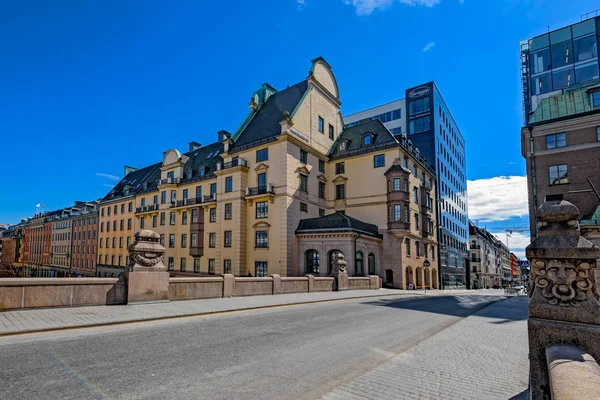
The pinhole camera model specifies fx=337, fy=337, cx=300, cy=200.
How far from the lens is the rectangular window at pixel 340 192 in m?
40.1

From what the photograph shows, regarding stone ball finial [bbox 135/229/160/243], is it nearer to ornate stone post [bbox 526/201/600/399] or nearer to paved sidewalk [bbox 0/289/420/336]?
paved sidewalk [bbox 0/289/420/336]

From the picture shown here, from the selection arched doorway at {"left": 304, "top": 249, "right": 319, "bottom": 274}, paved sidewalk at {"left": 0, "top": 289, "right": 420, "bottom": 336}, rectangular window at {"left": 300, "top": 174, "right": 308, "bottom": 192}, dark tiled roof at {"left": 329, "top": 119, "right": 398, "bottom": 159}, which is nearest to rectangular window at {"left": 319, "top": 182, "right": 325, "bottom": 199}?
rectangular window at {"left": 300, "top": 174, "right": 308, "bottom": 192}

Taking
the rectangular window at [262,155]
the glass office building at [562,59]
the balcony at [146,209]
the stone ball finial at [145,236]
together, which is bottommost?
the stone ball finial at [145,236]

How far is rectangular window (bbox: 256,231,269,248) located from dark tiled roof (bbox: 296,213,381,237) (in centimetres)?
367

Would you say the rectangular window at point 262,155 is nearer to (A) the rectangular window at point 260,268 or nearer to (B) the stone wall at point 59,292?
(A) the rectangular window at point 260,268

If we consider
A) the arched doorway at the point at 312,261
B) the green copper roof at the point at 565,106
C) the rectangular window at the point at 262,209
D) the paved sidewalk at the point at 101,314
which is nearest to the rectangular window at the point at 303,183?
the rectangular window at the point at 262,209

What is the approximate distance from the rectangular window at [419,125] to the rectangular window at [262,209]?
34.9 meters

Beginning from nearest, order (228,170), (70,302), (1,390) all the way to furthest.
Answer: (1,390) → (70,302) → (228,170)

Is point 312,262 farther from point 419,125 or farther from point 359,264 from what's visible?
point 419,125

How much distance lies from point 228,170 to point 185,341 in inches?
1276

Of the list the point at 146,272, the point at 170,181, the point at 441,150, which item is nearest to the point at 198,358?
the point at 146,272

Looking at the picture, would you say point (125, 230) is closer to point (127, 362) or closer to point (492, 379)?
point (127, 362)

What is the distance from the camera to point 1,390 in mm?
4996

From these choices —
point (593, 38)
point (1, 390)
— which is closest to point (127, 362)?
point (1, 390)
